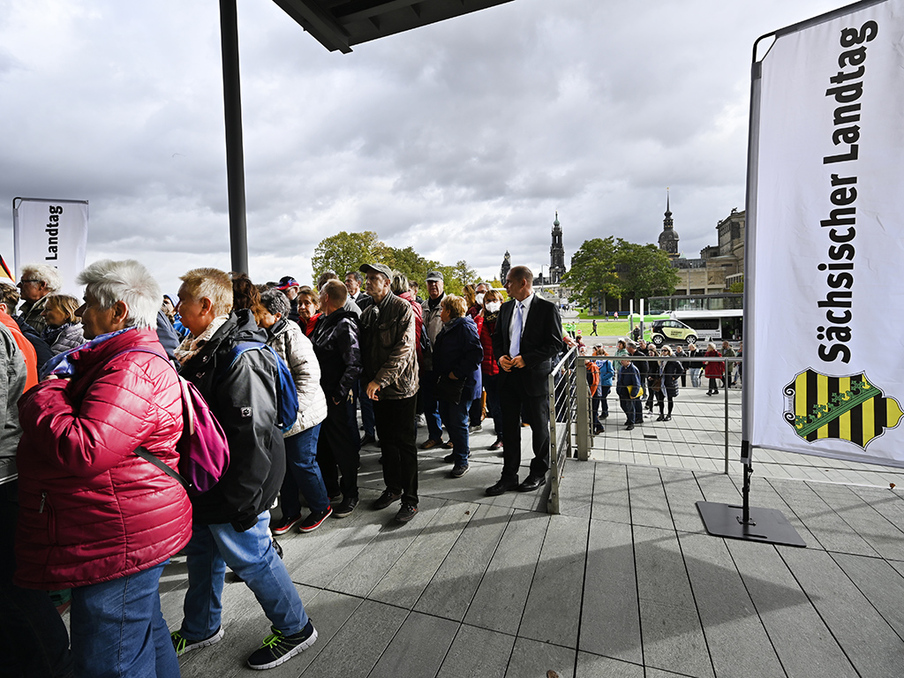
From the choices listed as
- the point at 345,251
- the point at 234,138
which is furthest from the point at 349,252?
the point at 234,138

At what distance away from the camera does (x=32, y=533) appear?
1475mm

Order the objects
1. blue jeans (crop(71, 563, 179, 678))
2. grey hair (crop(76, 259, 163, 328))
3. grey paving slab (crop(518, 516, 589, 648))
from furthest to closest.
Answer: grey paving slab (crop(518, 516, 589, 648)) → grey hair (crop(76, 259, 163, 328)) → blue jeans (crop(71, 563, 179, 678))

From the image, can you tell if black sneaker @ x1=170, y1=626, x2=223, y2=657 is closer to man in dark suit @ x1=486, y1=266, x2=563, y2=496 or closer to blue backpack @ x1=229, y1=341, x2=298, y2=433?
blue backpack @ x1=229, y1=341, x2=298, y2=433

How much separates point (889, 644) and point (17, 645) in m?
3.90

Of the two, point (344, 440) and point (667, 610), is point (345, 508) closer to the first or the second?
point (344, 440)

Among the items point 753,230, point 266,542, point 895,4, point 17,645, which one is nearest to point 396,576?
point 266,542

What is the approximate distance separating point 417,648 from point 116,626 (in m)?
1.32

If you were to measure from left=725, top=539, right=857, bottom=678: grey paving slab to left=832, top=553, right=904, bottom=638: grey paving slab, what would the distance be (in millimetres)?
197

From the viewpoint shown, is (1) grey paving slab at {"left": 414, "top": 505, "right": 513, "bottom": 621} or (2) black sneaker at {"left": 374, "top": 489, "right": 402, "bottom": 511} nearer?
(1) grey paving slab at {"left": 414, "top": 505, "right": 513, "bottom": 621}

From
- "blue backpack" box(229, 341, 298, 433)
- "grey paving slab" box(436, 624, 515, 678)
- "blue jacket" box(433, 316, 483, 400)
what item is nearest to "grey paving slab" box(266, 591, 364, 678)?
"grey paving slab" box(436, 624, 515, 678)

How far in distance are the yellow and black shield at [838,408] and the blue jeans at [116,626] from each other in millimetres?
3625

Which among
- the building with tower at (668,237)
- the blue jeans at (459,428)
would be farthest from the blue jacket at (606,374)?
the building with tower at (668,237)

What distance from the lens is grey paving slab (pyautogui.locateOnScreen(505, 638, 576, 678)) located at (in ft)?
6.82

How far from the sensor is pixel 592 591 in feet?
8.65
